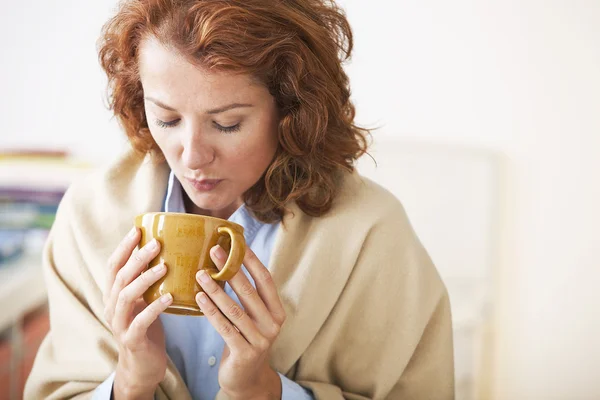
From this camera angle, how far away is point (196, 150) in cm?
96

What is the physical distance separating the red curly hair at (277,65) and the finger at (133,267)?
0.29 m

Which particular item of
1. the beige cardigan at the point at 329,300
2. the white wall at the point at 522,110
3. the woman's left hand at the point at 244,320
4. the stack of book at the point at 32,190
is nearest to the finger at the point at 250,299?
the woman's left hand at the point at 244,320

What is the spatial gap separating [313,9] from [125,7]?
0.99ft

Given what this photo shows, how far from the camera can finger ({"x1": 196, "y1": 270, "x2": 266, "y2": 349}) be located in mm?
825

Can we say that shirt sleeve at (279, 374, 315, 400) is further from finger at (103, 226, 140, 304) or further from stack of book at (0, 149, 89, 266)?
stack of book at (0, 149, 89, 266)

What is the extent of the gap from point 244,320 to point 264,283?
61 mm

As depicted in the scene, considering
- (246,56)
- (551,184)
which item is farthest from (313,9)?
(551,184)

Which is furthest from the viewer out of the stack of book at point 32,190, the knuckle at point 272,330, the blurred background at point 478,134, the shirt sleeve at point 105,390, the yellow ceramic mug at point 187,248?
the blurred background at point 478,134

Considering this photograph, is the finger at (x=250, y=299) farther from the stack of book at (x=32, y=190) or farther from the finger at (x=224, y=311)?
the stack of book at (x=32, y=190)

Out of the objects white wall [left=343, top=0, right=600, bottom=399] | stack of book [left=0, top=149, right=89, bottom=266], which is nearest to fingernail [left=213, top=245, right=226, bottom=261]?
stack of book [left=0, top=149, right=89, bottom=266]

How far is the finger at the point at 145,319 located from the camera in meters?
0.82

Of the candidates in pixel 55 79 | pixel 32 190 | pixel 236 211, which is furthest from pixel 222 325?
pixel 55 79

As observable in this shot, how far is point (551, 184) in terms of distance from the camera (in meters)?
2.63

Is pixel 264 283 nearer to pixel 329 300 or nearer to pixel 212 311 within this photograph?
pixel 212 311
